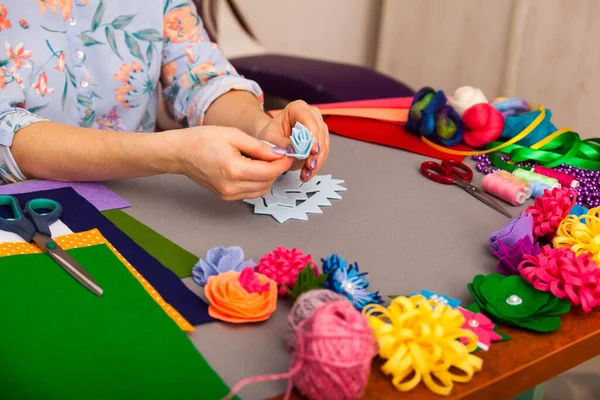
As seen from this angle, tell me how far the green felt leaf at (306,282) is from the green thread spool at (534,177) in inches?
19.0

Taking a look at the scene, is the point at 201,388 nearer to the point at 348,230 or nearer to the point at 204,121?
the point at 348,230

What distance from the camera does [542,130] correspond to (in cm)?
111

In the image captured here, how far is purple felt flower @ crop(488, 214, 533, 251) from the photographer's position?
2.55ft

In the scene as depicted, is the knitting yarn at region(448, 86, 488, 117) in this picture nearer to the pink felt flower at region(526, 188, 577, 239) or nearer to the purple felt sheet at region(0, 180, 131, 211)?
the pink felt flower at region(526, 188, 577, 239)

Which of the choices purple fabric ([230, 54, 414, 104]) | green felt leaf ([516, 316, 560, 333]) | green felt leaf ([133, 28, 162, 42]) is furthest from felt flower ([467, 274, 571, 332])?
purple fabric ([230, 54, 414, 104])

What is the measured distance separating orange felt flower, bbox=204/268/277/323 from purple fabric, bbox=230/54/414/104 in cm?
111

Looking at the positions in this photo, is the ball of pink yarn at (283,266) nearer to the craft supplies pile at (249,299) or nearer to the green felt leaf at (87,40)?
the craft supplies pile at (249,299)

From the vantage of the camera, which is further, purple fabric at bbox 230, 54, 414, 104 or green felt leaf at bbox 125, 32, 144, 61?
purple fabric at bbox 230, 54, 414, 104

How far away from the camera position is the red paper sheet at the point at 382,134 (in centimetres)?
112

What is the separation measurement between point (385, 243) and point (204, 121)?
512 mm

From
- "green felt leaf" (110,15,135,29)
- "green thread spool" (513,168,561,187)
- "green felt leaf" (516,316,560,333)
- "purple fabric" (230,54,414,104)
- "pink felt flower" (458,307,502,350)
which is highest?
"green felt leaf" (110,15,135,29)

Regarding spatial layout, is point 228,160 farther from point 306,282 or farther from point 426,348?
point 426,348

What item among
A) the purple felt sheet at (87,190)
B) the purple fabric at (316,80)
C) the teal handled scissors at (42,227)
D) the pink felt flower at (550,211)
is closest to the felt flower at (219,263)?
the teal handled scissors at (42,227)

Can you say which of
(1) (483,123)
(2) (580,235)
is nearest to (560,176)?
(1) (483,123)
